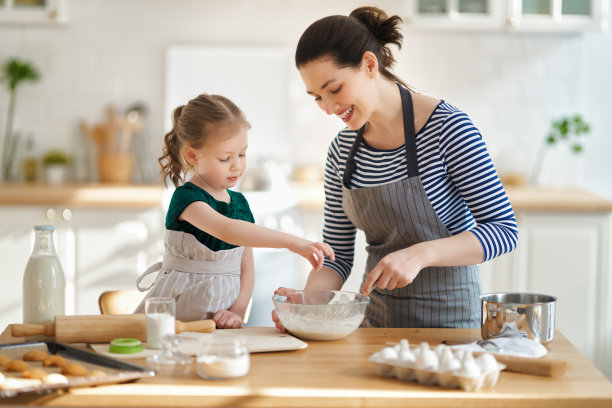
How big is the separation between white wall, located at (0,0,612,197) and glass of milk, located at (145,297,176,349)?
9.12 feet

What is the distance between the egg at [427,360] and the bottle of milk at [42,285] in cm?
90

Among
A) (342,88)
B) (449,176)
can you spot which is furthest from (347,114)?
(449,176)

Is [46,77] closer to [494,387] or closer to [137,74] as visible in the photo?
[137,74]

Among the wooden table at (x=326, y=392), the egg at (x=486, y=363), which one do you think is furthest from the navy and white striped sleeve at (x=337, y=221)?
the egg at (x=486, y=363)

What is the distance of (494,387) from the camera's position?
149cm

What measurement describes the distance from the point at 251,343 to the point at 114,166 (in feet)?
9.28

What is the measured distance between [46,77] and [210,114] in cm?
273

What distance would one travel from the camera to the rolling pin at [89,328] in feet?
5.79

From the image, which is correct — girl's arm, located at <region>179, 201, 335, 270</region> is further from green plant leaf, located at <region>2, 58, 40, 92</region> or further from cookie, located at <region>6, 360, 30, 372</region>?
green plant leaf, located at <region>2, 58, 40, 92</region>

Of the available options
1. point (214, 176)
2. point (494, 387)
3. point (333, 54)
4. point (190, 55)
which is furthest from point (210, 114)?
point (190, 55)

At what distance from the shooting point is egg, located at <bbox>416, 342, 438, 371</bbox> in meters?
1.49

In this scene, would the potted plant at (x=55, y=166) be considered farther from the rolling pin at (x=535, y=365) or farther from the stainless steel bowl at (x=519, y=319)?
the rolling pin at (x=535, y=365)

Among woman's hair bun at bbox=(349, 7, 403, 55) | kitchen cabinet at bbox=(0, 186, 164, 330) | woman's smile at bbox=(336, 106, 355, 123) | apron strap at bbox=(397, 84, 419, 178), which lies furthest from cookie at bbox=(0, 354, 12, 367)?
kitchen cabinet at bbox=(0, 186, 164, 330)

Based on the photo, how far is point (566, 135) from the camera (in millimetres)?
4355
